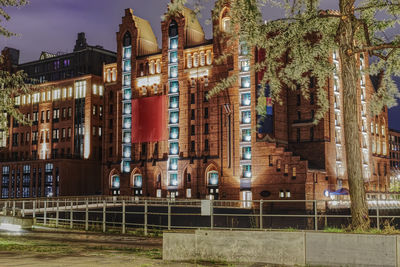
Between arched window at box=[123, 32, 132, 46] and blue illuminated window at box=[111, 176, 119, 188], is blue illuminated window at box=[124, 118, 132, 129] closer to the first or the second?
blue illuminated window at box=[111, 176, 119, 188]

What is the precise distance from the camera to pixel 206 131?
8306 centimetres

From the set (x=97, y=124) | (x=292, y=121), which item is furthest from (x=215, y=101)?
(x=97, y=124)

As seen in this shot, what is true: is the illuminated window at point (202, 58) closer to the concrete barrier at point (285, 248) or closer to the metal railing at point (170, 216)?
the metal railing at point (170, 216)

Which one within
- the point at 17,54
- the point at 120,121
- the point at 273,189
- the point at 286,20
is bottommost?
the point at 273,189

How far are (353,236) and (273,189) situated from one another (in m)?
63.0

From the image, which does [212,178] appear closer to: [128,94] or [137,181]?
[137,181]

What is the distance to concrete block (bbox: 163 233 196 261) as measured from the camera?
41.7 ft

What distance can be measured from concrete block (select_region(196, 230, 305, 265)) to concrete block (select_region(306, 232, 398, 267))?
0.30 m

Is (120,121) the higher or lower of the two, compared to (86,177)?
higher

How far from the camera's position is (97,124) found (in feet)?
331

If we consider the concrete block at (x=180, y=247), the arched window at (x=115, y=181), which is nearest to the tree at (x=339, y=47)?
the concrete block at (x=180, y=247)

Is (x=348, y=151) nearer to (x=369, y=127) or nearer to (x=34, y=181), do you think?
(x=369, y=127)

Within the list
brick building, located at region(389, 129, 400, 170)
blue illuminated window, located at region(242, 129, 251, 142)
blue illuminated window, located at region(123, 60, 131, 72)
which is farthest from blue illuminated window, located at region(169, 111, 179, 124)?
brick building, located at region(389, 129, 400, 170)

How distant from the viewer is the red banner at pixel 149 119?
88062 mm
